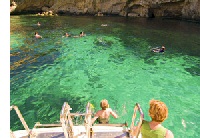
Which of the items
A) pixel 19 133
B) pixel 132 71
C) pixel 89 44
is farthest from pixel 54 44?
pixel 19 133

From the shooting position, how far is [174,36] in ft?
99.0

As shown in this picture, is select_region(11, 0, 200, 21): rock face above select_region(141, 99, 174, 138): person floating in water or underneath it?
above

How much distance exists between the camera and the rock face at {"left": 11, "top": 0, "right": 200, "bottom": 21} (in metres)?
46.4

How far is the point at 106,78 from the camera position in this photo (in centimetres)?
1519

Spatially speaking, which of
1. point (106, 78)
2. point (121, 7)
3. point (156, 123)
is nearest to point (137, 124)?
point (156, 123)

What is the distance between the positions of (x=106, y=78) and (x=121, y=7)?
46499mm

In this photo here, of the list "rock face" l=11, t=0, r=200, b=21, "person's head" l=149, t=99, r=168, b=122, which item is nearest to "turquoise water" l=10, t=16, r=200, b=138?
"person's head" l=149, t=99, r=168, b=122

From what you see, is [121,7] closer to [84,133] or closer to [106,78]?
[106,78]

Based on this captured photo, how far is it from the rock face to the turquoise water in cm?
2300

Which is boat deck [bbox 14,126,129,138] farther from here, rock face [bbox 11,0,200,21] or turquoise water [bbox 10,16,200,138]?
rock face [bbox 11,0,200,21]

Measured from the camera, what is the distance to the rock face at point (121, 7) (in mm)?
46438

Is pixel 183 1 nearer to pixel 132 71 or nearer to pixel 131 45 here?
pixel 131 45
